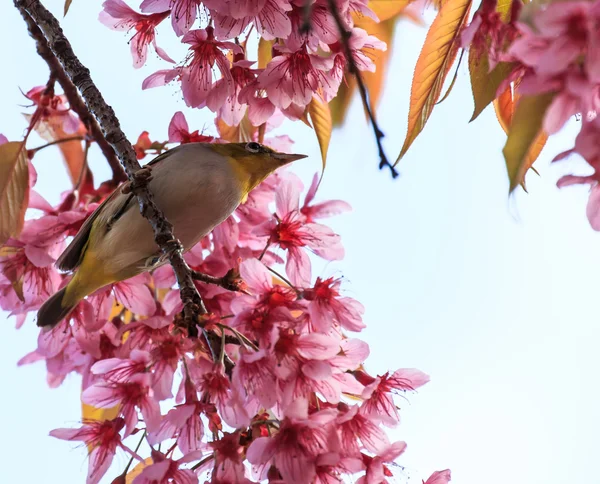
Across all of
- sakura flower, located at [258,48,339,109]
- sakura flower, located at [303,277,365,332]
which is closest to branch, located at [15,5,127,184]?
sakura flower, located at [258,48,339,109]

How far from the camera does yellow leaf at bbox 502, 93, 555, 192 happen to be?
4.66 ft

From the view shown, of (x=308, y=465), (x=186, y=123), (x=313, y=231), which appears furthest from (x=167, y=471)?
(x=186, y=123)

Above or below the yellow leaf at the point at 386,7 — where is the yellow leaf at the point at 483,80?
below

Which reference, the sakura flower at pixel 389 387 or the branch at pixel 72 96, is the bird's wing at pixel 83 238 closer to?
the branch at pixel 72 96

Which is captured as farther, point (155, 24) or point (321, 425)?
point (155, 24)

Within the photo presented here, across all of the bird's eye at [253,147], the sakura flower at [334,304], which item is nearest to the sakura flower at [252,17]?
the sakura flower at [334,304]

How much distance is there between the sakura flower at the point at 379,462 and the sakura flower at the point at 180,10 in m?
1.44

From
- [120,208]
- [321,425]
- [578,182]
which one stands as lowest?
[321,425]

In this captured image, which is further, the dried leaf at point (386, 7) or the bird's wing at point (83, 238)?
the bird's wing at point (83, 238)

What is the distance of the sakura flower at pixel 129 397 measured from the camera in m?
2.08

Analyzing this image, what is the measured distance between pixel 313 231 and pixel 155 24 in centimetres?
96

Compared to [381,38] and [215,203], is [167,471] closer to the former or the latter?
[215,203]

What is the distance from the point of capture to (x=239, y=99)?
2.50 m

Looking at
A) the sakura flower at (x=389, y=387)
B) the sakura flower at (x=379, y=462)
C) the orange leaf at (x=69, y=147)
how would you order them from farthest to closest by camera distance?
the orange leaf at (x=69, y=147) → the sakura flower at (x=389, y=387) → the sakura flower at (x=379, y=462)
